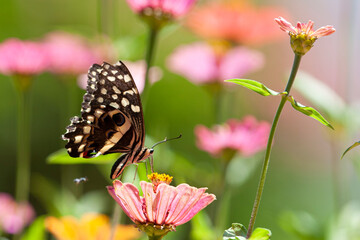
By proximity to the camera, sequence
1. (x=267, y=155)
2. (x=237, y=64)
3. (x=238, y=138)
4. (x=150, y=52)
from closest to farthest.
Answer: (x=267, y=155)
(x=150, y=52)
(x=238, y=138)
(x=237, y=64)

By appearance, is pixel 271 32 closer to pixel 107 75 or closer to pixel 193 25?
pixel 193 25

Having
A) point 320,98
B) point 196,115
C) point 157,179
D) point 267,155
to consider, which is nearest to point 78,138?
point 157,179

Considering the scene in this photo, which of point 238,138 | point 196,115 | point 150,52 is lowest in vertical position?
point 196,115

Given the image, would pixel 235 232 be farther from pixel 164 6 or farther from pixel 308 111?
pixel 164 6

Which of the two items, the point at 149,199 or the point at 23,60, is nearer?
the point at 149,199

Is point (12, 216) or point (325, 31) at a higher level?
point (325, 31)

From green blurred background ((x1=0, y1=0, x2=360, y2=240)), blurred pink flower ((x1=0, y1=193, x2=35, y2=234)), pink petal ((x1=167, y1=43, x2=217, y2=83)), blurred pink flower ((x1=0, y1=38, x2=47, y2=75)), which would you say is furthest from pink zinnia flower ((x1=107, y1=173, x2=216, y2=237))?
green blurred background ((x1=0, y1=0, x2=360, y2=240))
